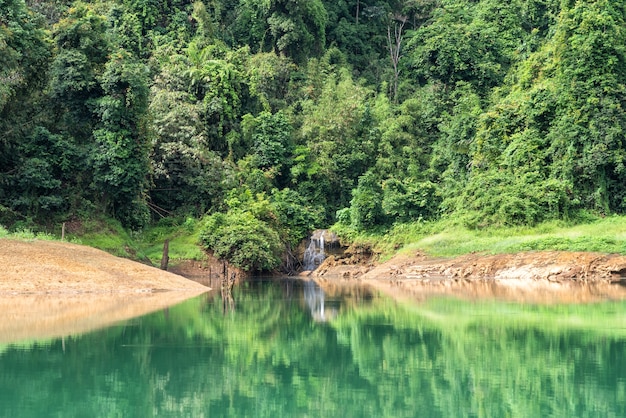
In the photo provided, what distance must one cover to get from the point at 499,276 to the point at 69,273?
69.2 feet

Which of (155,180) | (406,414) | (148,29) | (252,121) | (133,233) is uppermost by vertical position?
(148,29)

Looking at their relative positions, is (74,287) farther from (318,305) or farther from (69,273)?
(318,305)

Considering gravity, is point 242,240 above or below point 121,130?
below

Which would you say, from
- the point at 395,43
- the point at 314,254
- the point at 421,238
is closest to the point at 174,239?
the point at 314,254

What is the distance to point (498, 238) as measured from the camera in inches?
1721

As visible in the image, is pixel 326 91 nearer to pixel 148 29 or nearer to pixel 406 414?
pixel 148 29

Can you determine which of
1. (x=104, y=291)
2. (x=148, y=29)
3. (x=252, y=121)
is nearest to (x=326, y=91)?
(x=252, y=121)

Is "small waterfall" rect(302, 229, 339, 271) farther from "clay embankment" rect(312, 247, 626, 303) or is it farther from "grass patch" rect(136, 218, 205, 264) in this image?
"grass patch" rect(136, 218, 205, 264)

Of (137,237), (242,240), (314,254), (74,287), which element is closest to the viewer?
(74,287)

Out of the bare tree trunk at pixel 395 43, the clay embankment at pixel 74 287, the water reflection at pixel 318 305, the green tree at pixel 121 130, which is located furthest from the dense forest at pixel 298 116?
the water reflection at pixel 318 305

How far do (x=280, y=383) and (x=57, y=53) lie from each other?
116 feet

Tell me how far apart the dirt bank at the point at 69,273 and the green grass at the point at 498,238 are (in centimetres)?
1594

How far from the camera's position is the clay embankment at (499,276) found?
3103 centimetres

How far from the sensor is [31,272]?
30.3 metres
